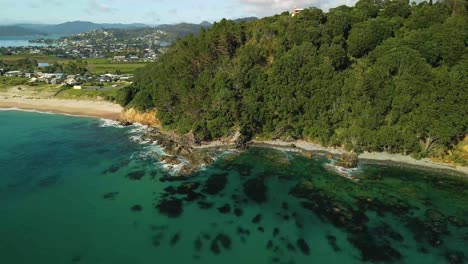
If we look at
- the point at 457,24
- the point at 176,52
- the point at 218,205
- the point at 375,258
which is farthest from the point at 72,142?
the point at 457,24

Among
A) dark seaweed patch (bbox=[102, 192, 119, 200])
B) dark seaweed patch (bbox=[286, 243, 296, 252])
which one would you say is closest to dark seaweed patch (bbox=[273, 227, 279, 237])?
dark seaweed patch (bbox=[286, 243, 296, 252])

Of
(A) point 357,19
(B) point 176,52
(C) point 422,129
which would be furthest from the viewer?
(B) point 176,52

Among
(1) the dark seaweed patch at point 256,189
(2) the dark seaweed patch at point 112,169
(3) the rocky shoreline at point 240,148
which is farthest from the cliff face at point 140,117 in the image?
(1) the dark seaweed patch at point 256,189

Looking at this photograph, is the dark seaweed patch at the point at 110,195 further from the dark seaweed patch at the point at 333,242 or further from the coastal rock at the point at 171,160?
the dark seaweed patch at the point at 333,242

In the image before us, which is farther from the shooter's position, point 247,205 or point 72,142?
point 72,142

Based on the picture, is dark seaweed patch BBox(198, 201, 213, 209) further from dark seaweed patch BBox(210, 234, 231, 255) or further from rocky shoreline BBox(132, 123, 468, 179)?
rocky shoreline BBox(132, 123, 468, 179)

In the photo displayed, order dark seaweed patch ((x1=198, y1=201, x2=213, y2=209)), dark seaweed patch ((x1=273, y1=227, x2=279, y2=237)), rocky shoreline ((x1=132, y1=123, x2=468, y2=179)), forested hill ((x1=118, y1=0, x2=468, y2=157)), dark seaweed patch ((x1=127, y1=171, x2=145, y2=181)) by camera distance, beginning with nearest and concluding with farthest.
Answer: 1. dark seaweed patch ((x1=273, y1=227, x2=279, y2=237))
2. dark seaweed patch ((x1=198, y1=201, x2=213, y2=209))
3. dark seaweed patch ((x1=127, y1=171, x2=145, y2=181))
4. rocky shoreline ((x1=132, y1=123, x2=468, y2=179))
5. forested hill ((x1=118, y1=0, x2=468, y2=157))

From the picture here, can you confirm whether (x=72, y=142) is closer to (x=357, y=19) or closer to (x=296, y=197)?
(x=296, y=197)
